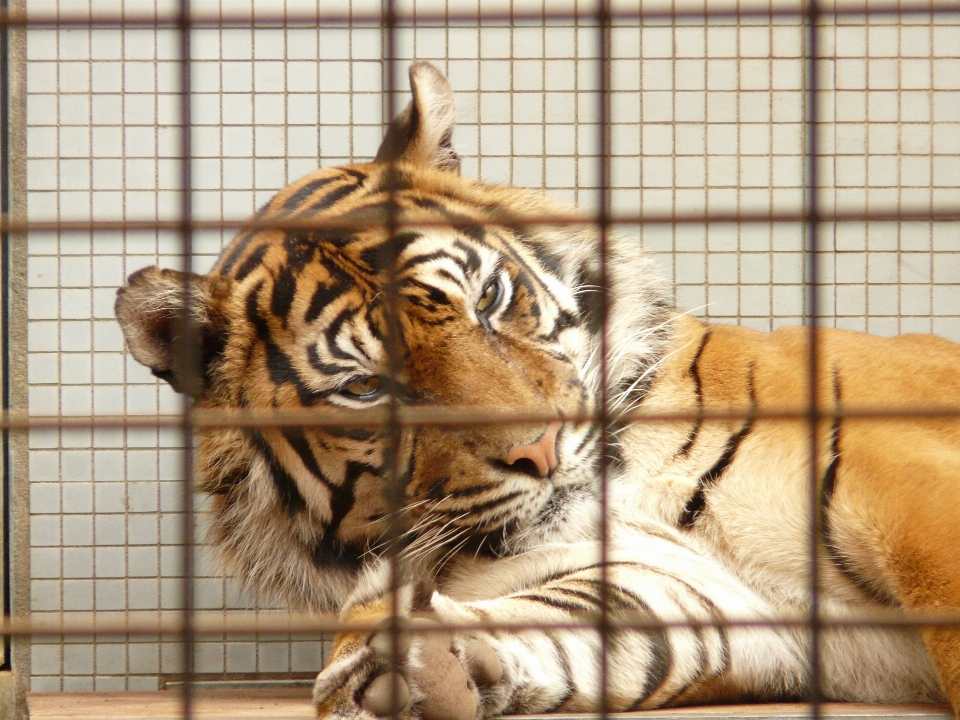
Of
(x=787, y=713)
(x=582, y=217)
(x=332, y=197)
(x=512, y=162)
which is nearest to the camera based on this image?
(x=582, y=217)

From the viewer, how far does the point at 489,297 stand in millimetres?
1550

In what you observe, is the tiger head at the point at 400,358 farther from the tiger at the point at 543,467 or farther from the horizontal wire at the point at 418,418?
the horizontal wire at the point at 418,418

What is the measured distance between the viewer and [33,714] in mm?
1255

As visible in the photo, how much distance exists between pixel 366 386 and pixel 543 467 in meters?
0.33

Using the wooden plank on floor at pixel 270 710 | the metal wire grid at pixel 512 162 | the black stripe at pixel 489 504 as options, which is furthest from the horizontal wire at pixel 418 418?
the metal wire grid at pixel 512 162

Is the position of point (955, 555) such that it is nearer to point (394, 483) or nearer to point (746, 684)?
point (746, 684)

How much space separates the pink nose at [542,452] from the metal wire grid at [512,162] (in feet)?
4.17

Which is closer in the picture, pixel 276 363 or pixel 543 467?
pixel 543 467

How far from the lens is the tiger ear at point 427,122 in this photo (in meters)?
1.65

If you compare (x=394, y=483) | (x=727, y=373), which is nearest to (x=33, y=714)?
(x=394, y=483)

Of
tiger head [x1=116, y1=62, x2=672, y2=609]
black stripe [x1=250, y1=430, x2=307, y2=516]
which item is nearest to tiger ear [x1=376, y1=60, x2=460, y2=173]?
tiger head [x1=116, y1=62, x2=672, y2=609]

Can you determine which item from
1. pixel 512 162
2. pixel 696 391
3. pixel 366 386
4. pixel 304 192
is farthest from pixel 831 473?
pixel 512 162

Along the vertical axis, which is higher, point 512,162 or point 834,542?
point 512,162

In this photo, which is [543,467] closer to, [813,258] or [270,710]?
[270,710]
